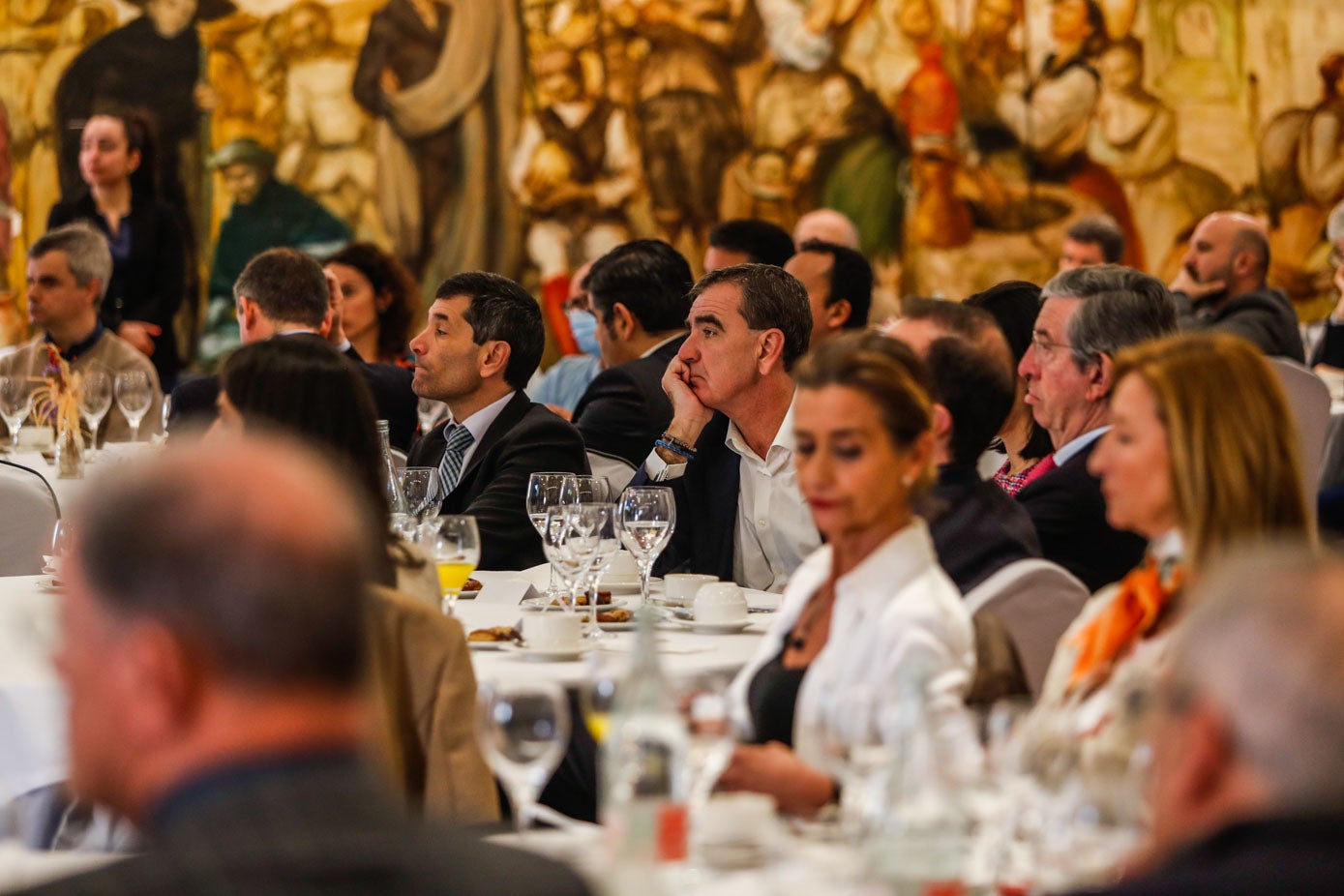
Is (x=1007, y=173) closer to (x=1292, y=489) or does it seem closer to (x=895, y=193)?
(x=895, y=193)

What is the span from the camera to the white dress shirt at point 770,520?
4.85 m

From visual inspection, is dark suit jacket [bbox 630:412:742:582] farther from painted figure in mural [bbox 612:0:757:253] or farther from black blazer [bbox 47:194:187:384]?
painted figure in mural [bbox 612:0:757:253]

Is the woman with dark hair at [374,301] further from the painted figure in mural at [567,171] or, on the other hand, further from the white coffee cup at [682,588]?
the white coffee cup at [682,588]

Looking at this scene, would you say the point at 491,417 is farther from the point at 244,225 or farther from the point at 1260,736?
the point at 244,225

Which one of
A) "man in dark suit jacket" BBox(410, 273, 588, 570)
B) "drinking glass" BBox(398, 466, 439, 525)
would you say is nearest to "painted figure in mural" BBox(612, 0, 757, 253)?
"man in dark suit jacket" BBox(410, 273, 588, 570)

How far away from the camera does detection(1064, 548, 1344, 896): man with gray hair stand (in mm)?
1396

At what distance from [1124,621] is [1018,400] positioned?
2.74m

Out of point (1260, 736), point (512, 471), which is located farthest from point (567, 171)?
point (1260, 736)

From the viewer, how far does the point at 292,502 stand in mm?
1372

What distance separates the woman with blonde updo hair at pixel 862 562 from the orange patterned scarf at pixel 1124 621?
0.69 ft

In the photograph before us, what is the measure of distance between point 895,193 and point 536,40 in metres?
2.48

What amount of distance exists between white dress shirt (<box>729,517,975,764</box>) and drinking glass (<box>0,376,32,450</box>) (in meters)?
5.03

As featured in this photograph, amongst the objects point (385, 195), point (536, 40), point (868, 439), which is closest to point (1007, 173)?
point (536, 40)

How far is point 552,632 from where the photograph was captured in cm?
352
